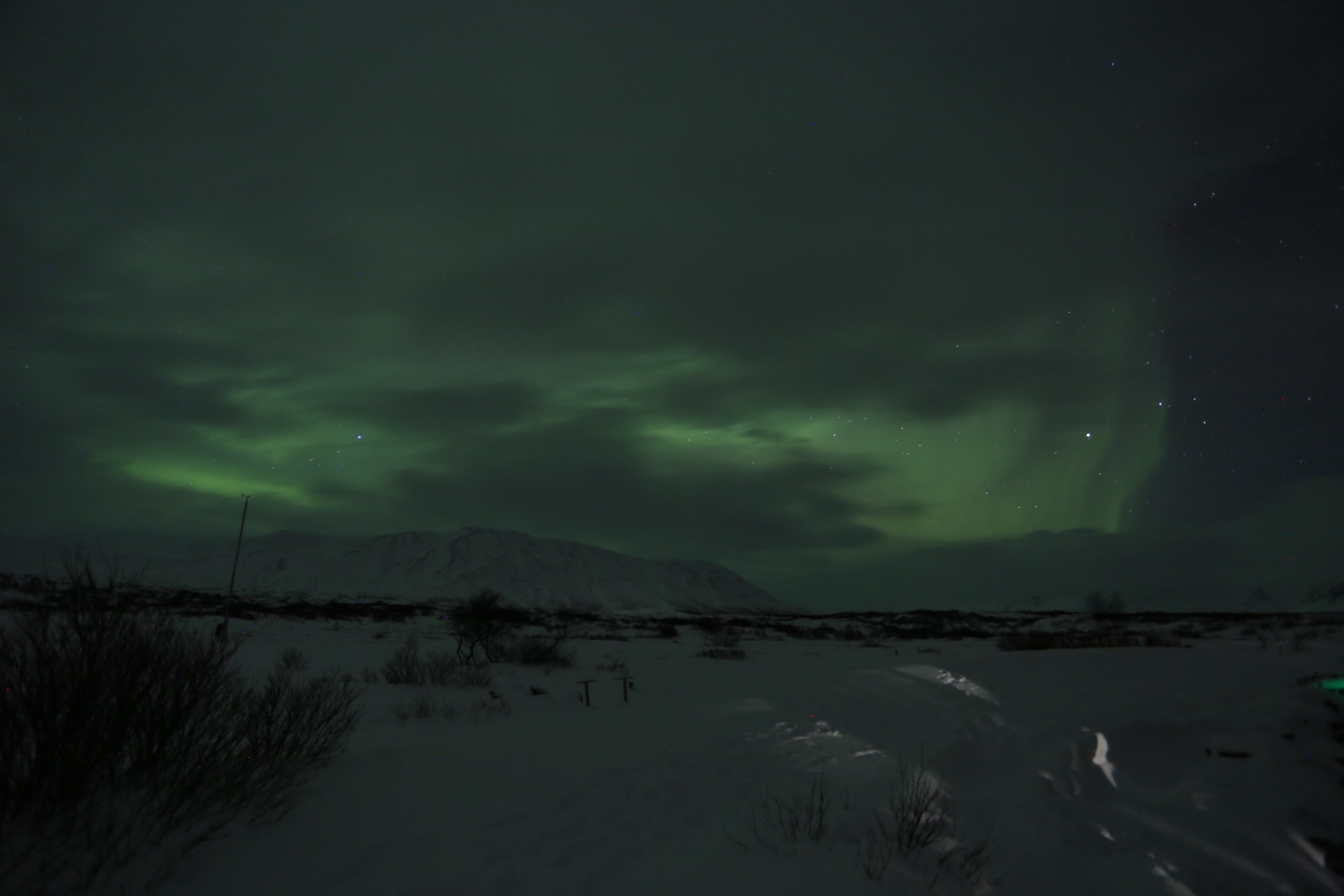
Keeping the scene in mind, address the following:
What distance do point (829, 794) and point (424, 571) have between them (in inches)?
6247

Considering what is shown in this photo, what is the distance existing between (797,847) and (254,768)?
5.33 m

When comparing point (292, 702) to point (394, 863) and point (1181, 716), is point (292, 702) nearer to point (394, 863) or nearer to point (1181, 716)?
point (394, 863)

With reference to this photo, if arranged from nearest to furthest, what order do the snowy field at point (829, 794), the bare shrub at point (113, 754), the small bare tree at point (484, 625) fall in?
the bare shrub at point (113, 754)
the snowy field at point (829, 794)
the small bare tree at point (484, 625)

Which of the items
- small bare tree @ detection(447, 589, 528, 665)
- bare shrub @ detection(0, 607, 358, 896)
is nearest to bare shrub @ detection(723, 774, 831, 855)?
bare shrub @ detection(0, 607, 358, 896)

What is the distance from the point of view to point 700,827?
7039 mm

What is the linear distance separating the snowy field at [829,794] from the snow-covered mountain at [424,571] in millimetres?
113565

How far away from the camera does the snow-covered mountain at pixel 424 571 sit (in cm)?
13462

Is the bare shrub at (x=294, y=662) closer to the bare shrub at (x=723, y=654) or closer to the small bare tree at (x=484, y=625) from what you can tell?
the small bare tree at (x=484, y=625)

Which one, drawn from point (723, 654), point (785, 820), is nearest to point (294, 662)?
point (785, 820)

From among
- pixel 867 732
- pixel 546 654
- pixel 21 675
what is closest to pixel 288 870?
pixel 21 675

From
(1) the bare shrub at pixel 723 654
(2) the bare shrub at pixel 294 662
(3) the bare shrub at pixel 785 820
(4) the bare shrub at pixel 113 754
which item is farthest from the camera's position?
(1) the bare shrub at pixel 723 654

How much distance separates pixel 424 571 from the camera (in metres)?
153

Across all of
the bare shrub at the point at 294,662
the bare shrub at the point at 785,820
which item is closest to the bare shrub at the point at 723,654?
the bare shrub at the point at 294,662

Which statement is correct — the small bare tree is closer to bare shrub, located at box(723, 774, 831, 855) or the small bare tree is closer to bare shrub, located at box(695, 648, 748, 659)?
bare shrub, located at box(695, 648, 748, 659)
